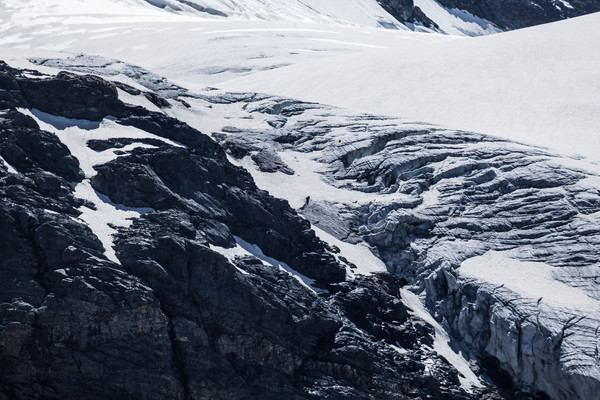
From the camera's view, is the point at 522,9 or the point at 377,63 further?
the point at 522,9

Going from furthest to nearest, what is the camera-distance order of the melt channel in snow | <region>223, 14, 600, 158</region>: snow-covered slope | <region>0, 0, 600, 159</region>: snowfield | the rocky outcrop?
<region>0, 0, 600, 159</region>: snowfield < <region>223, 14, 600, 158</region>: snow-covered slope < the melt channel in snow < the rocky outcrop

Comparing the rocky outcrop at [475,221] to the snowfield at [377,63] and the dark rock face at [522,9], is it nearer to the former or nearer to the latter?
the snowfield at [377,63]

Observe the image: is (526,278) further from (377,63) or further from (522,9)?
(522,9)

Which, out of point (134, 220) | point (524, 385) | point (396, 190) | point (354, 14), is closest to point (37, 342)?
point (134, 220)

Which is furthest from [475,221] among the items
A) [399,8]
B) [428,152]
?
[399,8]

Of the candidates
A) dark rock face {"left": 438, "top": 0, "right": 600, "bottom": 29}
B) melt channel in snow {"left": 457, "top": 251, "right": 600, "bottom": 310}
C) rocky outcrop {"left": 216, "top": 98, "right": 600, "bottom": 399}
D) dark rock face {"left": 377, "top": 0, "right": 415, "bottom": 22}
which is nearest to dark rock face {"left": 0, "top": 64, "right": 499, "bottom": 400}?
rocky outcrop {"left": 216, "top": 98, "right": 600, "bottom": 399}

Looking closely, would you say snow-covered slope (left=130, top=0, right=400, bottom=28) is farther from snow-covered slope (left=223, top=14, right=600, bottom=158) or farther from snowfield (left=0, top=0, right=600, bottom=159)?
snow-covered slope (left=223, top=14, right=600, bottom=158)

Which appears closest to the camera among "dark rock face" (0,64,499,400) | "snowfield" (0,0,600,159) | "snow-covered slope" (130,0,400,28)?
"dark rock face" (0,64,499,400)

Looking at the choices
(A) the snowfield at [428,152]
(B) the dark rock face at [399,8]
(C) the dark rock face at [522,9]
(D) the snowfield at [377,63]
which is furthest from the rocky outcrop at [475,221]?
(C) the dark rock face at [522,9]
